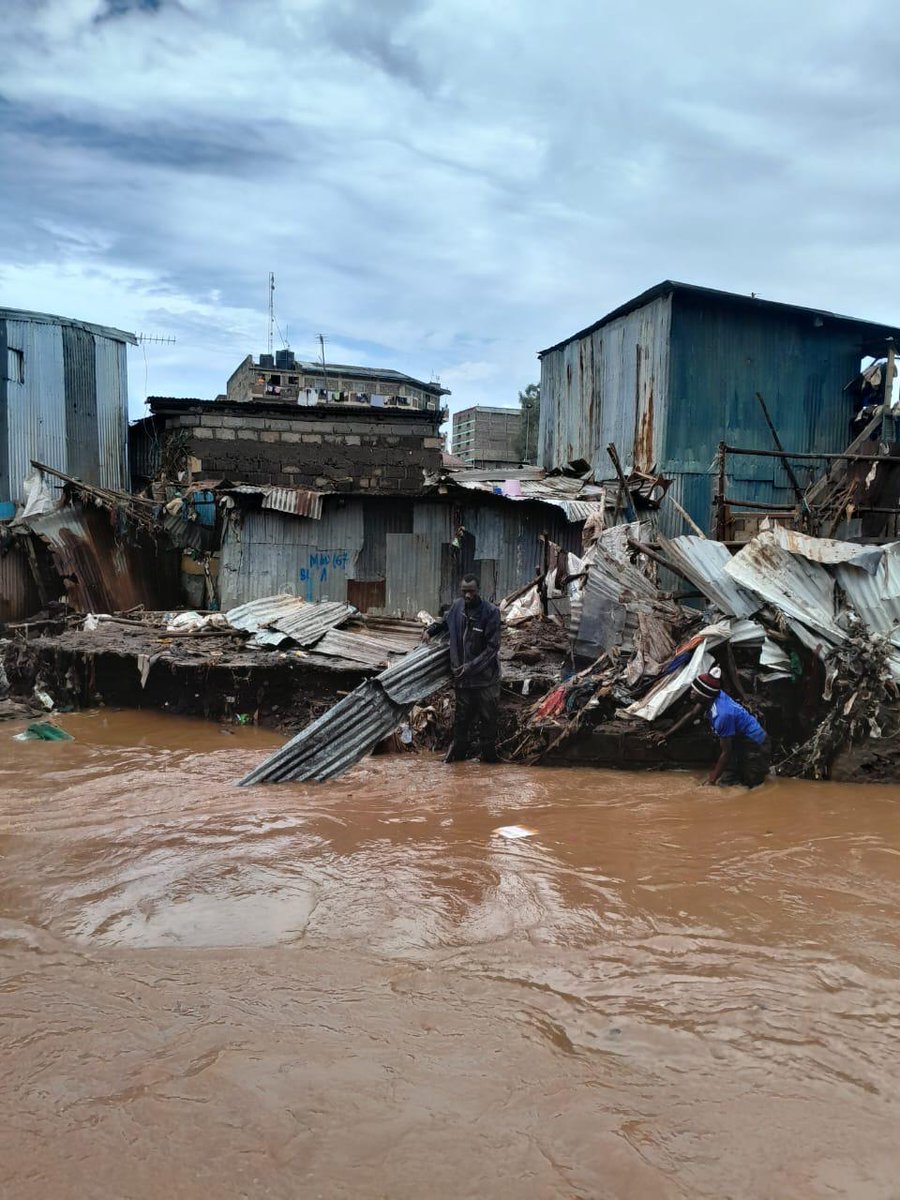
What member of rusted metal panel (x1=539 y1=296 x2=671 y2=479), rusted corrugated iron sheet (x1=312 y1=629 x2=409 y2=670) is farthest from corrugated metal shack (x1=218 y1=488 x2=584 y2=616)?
rusted corrugated iron sheet (x1=312 y1=629 x2=409 y2=670)

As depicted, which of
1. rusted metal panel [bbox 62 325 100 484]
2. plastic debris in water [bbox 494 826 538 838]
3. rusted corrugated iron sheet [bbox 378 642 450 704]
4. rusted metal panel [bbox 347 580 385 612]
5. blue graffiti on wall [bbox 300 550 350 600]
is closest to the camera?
plastic debris in water [bbox 494 826 538 838]

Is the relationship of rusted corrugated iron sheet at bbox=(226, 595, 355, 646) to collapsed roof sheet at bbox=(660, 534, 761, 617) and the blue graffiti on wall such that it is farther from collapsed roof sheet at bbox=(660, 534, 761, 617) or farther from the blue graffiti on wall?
collapsed roof sheet at bbox=(660, 534, 761, 617)

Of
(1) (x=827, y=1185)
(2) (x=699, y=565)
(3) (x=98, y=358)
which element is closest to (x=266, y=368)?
(3) (x=98, y=358)

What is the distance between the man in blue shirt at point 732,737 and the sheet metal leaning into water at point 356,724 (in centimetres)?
251

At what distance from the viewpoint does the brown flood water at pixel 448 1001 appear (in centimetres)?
299

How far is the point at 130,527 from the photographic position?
15.6 m

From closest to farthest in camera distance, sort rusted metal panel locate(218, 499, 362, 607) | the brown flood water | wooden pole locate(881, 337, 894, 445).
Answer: the brown flood water → wooden pole locate(881, 337, 894, 445) → rusted metal panel locate(218, 499, 362, 607)

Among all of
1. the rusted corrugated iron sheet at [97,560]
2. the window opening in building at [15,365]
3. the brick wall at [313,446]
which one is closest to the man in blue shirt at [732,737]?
the brick wall at [313,446]

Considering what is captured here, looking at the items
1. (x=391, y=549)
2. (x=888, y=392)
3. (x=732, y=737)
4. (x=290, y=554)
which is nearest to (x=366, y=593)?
(x=391, y=549)

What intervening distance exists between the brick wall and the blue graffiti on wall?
1.71m

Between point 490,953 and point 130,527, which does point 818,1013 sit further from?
point 130,527

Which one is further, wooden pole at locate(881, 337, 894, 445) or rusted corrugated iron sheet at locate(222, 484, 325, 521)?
rusted corrugated iron sheet at locate(222, 484, 325, 521)

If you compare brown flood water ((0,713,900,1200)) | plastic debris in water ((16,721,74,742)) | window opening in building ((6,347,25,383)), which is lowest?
plastic debris in water ((16,721,74,742))

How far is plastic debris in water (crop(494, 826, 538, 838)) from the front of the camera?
6.48 meters
